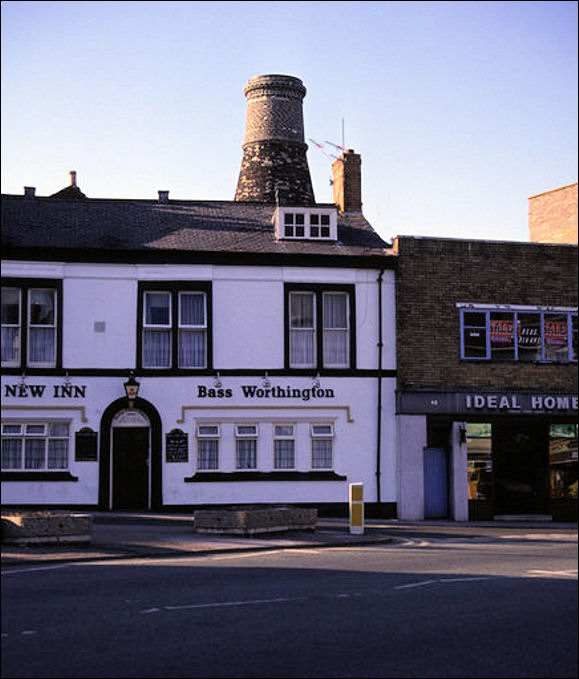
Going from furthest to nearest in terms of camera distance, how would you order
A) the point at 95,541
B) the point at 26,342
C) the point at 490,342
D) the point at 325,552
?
1. the point at 490,342
2. the point at 26,342
3. the point at 95,541
4. the point at 325,552

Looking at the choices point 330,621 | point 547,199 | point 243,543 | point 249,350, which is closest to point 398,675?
point 330,621

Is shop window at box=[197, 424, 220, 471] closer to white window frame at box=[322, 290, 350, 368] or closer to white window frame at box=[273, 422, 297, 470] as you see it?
white window frame at box=[273, 422, 297, 470]

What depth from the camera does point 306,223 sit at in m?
32.3

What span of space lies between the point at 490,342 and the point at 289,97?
2459cm

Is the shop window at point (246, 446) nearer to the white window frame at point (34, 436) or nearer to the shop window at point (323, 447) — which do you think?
the shop window at point (323, 447)

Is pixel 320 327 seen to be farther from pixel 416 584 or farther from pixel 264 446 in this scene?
pixel 416 584

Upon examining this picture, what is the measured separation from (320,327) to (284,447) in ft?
11.9

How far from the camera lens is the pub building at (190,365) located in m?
29.7

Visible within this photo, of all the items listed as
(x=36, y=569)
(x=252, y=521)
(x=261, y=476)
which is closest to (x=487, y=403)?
(x=261, y=476)

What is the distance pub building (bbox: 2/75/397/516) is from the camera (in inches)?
1169

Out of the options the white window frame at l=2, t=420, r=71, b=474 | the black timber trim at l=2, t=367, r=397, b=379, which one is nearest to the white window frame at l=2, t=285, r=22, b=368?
the black timber trim at l=2, t=367, r=397, b=379

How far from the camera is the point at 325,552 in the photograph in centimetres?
1941

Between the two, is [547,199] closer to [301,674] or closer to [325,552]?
[325,552]

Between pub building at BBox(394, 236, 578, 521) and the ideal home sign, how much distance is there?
1.2 inches
